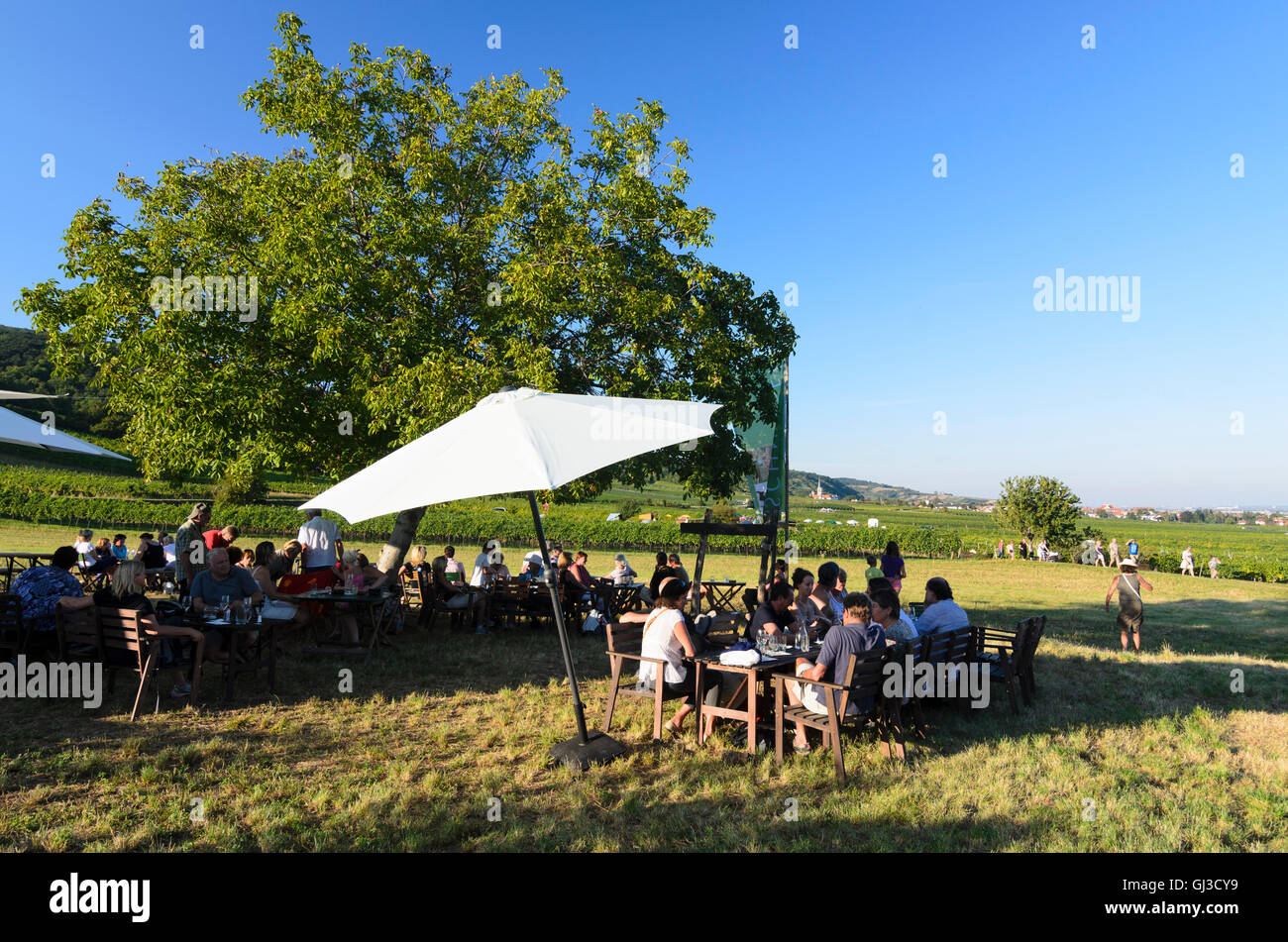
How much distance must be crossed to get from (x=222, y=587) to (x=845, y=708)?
5.89 meters

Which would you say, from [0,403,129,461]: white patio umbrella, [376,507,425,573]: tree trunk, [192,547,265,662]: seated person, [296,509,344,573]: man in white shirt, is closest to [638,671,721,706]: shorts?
[192,547,265,662]: seated person

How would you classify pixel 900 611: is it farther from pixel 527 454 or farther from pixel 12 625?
pixel 12 625

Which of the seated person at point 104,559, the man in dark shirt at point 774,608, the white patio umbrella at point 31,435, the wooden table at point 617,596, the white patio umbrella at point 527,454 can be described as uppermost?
the white patio umbrella at point 31,435

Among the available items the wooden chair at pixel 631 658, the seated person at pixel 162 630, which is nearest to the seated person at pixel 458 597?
the seated person at pixel 162 630

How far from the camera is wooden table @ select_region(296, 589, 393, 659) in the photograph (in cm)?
802

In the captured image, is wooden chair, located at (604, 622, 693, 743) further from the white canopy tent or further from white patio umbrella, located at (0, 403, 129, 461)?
white patio umbrella, located at (0, 403, 129, 461)

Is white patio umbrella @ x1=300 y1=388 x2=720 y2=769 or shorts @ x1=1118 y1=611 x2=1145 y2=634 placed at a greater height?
white patio umbrella @ x1=300 y1=388 x2=720 y2=769

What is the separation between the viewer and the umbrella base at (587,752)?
16.4 ft

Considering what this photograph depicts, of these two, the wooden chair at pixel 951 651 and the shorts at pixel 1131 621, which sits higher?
the wooden chair at pixel 951 651

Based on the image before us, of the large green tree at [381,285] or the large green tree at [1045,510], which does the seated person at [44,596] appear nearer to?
the large green tree at [381,285]

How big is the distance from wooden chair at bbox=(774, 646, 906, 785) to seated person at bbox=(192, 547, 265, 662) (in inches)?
199

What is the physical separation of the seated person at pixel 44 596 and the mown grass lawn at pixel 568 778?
1.90 feet

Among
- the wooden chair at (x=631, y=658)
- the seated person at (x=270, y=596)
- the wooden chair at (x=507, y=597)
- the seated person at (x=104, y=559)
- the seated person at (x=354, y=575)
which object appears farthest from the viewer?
the seated person at (x=104, y=559)
